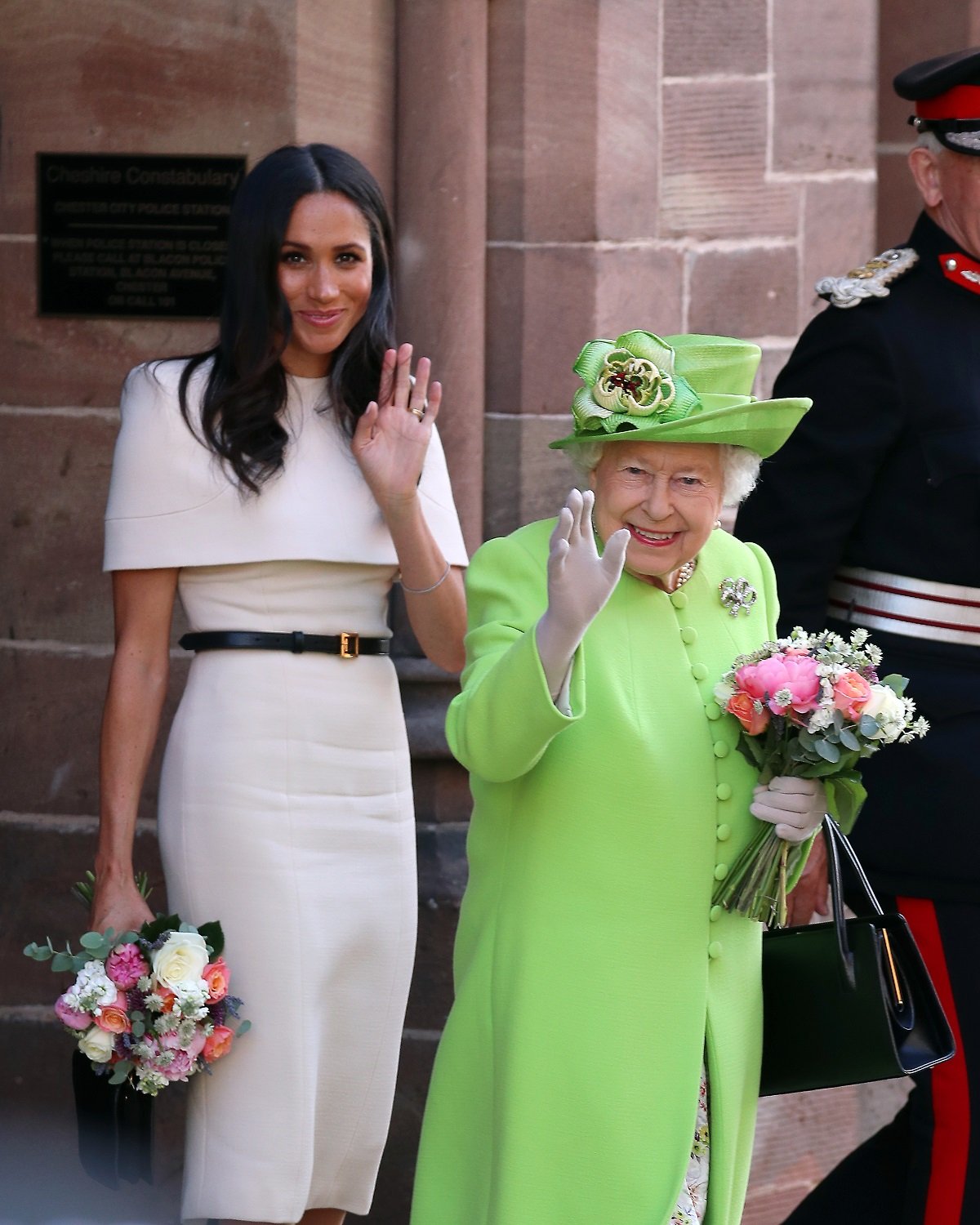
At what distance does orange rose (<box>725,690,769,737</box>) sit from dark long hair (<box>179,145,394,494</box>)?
1007 millimetres

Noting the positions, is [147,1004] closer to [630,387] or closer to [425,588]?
[425,588]

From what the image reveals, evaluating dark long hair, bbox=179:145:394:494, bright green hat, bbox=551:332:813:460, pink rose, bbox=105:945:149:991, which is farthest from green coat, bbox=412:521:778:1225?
dark long hair, bbox=179:145:394:494

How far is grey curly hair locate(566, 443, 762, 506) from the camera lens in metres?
2.94

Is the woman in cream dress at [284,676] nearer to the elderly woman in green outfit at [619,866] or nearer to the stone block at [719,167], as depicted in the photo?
the elderly woman in green outfit at [619,866]

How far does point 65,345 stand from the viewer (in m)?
4.68

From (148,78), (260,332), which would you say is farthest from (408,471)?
(148,78)

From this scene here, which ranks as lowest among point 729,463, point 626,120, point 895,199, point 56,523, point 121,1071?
point 121,1071

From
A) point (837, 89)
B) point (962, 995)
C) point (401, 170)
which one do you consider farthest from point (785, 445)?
point (837, 89)

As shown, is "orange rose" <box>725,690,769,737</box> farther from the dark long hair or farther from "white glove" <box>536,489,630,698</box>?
the dark long hair

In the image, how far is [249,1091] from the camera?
3439mm

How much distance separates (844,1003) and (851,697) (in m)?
0.51

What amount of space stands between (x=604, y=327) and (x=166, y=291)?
1.00 m

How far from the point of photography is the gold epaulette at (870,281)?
3.79m

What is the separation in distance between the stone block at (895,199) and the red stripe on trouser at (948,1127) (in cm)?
275
